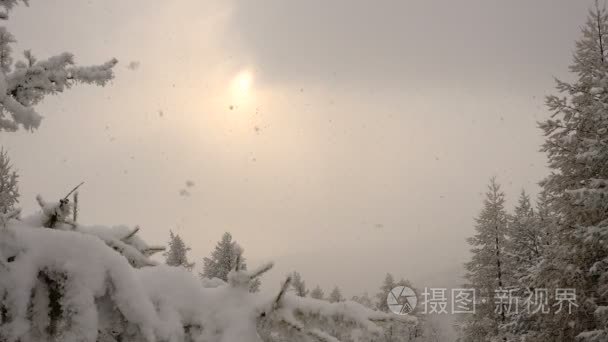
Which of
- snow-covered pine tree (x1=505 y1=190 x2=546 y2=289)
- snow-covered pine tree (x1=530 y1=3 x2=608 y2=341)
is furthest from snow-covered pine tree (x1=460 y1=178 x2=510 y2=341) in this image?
snow-covered pine tree (x1=530 y1=3 x2=608 y2=341)

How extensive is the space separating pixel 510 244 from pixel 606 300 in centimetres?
1083

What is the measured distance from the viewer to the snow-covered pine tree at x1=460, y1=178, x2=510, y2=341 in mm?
20297

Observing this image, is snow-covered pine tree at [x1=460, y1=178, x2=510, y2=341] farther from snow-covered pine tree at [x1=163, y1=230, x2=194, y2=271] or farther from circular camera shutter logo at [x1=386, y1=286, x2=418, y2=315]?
snow-covered pine tree at [x1=163, y1=230, x2=194, y2=271]

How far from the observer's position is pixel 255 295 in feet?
7.27

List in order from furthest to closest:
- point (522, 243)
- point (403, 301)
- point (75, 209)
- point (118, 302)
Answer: point (403, 301) → point (522, 243) → point (75, 209) → point (118, 302)

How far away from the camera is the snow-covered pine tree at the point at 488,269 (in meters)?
20.3

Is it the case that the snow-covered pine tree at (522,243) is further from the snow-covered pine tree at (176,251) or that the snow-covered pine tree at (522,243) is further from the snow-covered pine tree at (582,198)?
the snow-covered pine tree at (176,251)

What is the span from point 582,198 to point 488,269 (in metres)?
12.5

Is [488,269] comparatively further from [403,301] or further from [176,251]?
[176,251]

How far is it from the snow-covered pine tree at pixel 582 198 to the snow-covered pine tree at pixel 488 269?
8.12 metres

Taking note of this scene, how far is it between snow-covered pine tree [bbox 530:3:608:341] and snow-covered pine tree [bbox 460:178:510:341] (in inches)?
320

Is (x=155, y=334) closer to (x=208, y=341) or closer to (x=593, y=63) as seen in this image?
(x=208, y=341)

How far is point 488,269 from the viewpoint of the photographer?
21.0 m

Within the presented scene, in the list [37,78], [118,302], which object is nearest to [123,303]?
[118,302]
